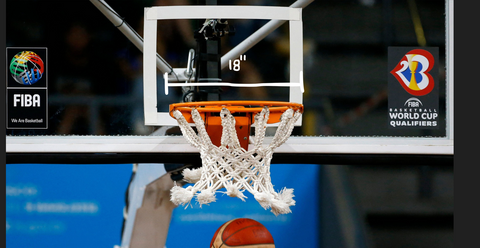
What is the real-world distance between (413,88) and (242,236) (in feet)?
4.86

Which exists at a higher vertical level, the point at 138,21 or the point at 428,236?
the point at 138,21

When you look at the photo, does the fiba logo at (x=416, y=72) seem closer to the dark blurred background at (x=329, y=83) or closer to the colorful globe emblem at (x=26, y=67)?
the dark blurred background at (x=329, y=83)

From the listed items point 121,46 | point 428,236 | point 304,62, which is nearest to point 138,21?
point 121,46

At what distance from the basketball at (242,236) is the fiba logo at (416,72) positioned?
1.35m

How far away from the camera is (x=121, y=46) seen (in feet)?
7.78

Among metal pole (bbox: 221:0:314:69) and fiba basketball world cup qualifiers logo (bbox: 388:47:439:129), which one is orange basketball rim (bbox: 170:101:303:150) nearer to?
metal pole (bbox: 221:0:314:69)

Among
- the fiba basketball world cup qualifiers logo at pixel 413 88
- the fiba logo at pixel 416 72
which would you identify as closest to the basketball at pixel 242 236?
the fiba basketball world cup qualifiers logo at pixel 413 88

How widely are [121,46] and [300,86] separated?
116 centimetres

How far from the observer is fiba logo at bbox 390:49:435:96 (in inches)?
94.4

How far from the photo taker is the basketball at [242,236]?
5.94ft

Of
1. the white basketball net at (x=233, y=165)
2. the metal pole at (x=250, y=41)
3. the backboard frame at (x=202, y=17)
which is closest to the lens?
the white basketball net at (x=233, y=165)

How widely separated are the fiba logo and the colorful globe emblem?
229 centimetres

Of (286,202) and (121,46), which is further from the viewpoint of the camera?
(121,46)

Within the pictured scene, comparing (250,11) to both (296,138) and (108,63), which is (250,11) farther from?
(108,63)
